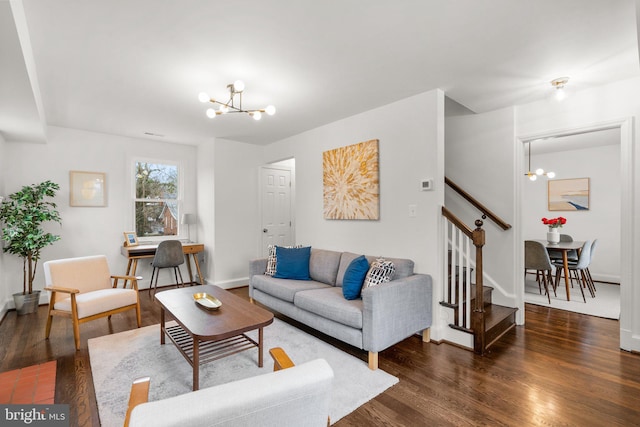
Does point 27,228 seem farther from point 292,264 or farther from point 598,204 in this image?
point 598,204

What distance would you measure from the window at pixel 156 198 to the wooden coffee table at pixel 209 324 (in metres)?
2.64

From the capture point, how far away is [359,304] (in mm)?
2750

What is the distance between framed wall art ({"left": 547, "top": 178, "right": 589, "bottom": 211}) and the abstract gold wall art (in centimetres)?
479

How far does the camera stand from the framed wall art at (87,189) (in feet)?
14.9

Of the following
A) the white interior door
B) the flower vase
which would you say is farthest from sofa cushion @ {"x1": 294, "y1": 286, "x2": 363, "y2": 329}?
the flower vase

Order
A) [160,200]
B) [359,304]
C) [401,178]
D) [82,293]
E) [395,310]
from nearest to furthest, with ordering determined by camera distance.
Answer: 1. [395,310]
2. [359,304]
3. [82,293]
4. [401,178]
5. [160,200]

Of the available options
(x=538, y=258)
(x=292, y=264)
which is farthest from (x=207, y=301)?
(x=538, y=258)

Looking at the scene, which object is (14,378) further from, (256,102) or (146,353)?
(256,102)

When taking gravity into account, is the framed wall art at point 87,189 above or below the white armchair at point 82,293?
above

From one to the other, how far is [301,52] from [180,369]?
8.96 ft

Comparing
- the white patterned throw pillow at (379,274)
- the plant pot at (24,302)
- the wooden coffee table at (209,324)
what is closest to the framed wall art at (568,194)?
the white patterned throw pillow at (379,274)

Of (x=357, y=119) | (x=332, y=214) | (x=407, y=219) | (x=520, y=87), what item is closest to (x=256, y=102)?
(x=357, y=119)

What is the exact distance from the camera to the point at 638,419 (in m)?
1.87

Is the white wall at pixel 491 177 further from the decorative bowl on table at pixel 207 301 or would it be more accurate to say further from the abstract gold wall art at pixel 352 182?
the decorative bowl on table at pixel 207 301
